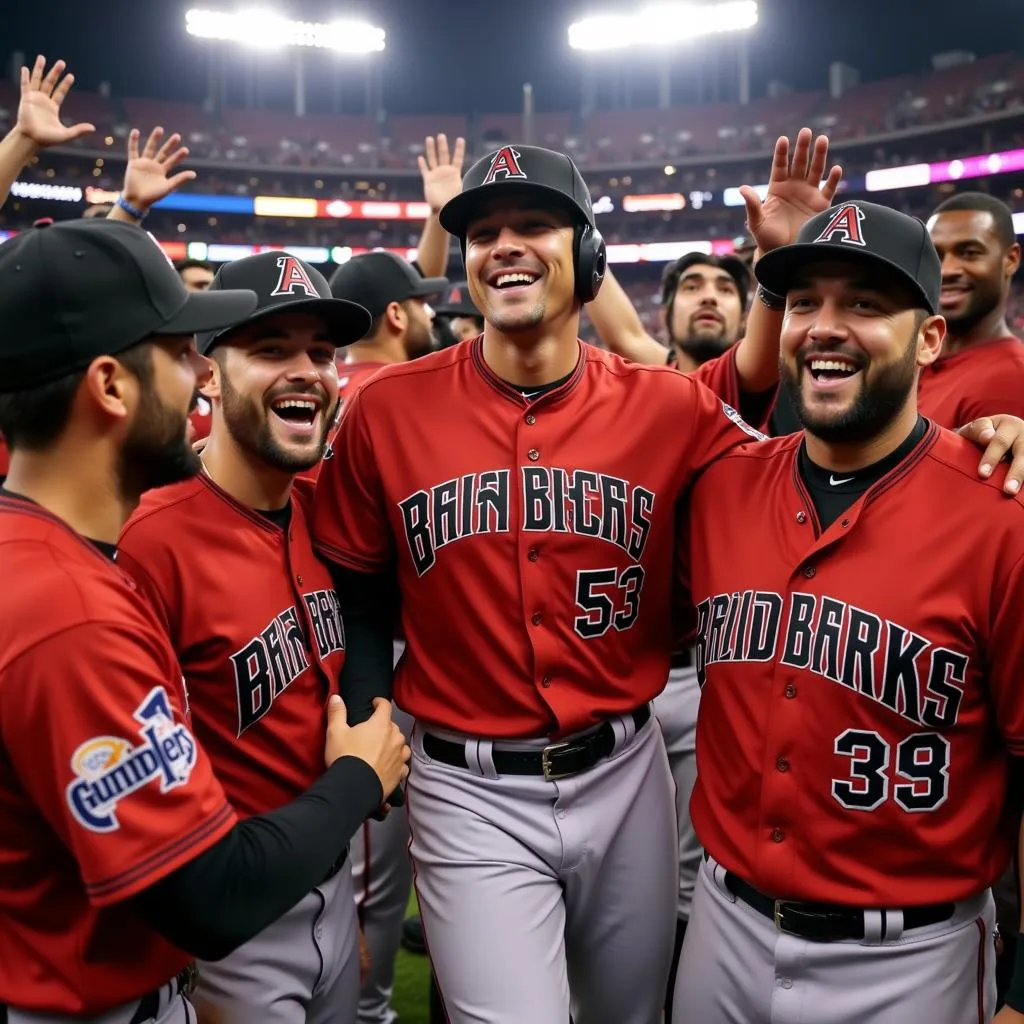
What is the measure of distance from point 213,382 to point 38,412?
84 cm

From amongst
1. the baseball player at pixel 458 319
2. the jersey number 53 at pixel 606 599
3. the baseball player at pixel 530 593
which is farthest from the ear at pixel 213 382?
the baseball player at pixel 458 319

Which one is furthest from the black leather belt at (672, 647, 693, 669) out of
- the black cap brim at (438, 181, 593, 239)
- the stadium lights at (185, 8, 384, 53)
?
the stadium lights at (185, 8, 384, 53)

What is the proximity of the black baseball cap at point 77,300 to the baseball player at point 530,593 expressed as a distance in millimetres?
895

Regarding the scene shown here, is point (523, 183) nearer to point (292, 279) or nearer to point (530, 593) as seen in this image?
point (292, 279)

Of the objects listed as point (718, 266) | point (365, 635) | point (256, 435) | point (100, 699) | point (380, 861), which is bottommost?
point (380, 861)

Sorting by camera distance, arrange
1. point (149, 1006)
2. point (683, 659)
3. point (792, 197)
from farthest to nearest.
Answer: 1. point (683, 659)
2. point (792, 197)
3. point (149, 1006)

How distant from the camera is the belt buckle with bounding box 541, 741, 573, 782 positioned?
89.8 inches

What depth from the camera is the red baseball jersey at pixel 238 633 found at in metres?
2.04

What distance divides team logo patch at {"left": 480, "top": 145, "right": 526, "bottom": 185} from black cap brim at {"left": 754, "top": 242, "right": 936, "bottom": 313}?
2.21 feet

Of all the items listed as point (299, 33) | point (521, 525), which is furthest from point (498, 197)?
point (299, 33)

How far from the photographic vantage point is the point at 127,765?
1377mm

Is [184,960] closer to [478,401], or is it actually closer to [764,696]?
[764,696]

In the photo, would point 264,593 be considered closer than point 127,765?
No

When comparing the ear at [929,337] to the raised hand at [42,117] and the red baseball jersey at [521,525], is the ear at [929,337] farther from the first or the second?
the raised hand at [42,117]
